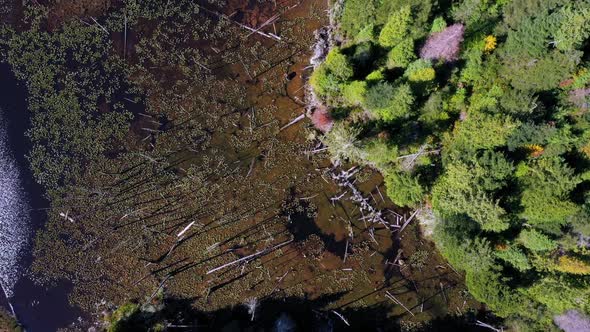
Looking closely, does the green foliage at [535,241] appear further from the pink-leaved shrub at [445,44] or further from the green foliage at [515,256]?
the pink-leaved shrub at [445,44]

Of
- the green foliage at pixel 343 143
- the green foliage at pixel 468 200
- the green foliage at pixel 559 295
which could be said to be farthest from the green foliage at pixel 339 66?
the green foliage at pixel 559 295

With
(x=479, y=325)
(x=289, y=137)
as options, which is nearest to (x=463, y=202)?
(x=479, y=325)

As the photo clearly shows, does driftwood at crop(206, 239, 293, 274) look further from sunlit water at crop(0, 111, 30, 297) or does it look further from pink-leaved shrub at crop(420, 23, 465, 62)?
pink-leaved shrub at crop(420, 23, 465, 62)

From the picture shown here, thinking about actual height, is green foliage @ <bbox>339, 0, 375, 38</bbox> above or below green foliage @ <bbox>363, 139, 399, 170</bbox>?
above

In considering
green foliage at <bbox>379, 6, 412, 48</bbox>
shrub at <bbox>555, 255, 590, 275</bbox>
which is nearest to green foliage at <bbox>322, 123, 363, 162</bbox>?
green foliage at <bbox>379, 6, 412, 48</bbox>

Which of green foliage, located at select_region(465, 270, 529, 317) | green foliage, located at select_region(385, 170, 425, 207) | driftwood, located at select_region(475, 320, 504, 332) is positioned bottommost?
driftwood, located at select_region(475, 320, 504, 332)

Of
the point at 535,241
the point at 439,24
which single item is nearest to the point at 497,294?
the point at 535,241
